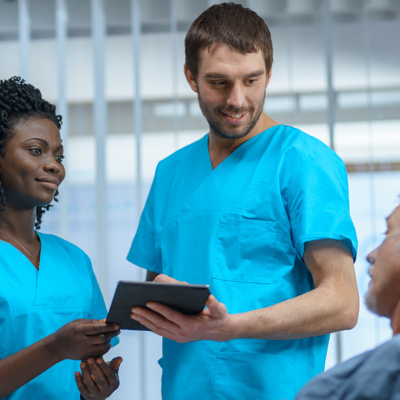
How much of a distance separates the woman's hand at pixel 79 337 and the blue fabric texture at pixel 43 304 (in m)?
0.13

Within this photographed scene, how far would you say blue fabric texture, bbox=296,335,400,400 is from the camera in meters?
0.76

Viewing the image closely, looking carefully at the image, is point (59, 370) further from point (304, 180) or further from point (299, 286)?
point (304, 180)

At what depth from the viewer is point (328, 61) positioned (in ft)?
7.78

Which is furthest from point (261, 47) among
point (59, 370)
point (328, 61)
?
point (328, 61)

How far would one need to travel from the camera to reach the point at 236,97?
1348 mm

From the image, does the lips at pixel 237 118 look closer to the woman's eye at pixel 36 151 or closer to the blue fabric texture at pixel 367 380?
the woman's eye at pixel 36 151

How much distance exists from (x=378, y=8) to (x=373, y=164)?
2.09ft

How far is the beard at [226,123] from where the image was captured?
4.54 feet

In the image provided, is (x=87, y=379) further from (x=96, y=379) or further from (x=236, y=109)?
(x=236, y=109)

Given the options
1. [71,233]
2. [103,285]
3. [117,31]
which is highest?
[117,31]

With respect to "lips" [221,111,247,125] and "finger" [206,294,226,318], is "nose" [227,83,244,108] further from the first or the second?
"finger" [206,294,226,318]

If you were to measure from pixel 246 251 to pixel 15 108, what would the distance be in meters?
0.71

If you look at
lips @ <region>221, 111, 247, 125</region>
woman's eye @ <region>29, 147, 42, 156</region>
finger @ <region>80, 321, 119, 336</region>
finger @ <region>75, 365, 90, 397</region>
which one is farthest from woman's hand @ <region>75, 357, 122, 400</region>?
lips @ <region>221, 111, 247, 125</region>

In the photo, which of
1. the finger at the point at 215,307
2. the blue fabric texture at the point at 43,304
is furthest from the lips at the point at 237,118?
the blue fabric texture at the point at 43,304
